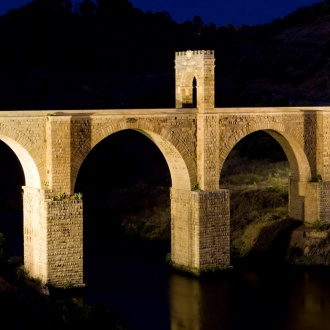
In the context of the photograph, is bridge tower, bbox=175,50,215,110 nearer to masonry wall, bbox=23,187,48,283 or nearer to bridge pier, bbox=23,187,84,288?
bridge pier, bbox=23,187,84,288

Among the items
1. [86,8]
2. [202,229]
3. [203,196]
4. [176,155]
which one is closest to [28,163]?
[176,155]

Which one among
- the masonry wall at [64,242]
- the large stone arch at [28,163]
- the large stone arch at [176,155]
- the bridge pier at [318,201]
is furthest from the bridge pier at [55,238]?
the bridge pier at [318,201]

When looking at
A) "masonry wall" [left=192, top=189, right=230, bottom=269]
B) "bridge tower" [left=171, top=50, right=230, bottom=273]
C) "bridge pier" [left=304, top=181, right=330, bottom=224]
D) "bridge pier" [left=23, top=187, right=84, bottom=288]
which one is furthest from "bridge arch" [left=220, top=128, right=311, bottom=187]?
"bridge pier" [left=23, top=187, right=84, bottom=288]

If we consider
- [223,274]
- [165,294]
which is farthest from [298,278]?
[165,294]

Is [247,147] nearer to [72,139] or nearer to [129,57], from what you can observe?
[72,139]

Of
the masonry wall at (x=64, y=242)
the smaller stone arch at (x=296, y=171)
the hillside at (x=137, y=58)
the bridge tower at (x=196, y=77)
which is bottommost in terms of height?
the masonry wall at (x=64, y=242)

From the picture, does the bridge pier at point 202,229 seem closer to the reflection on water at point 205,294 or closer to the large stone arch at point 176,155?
the large stone arch at point 176,155

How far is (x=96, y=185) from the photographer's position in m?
40.3

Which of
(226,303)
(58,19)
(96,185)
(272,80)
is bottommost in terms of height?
(226,303)

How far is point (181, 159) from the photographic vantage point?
86.1 feet

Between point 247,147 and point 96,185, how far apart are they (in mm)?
6768

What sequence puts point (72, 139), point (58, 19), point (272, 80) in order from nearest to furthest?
1. point (72, 139)
2. point (272, 80)
3. point (58, 19)

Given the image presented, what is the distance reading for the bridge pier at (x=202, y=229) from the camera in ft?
86.7

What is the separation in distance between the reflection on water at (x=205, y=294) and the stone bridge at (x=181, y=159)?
0.87 metres
